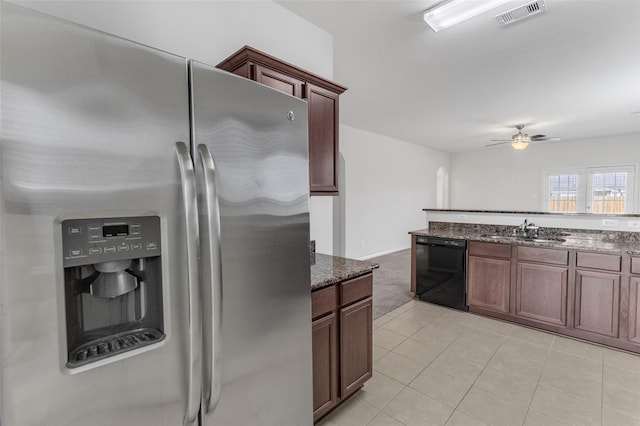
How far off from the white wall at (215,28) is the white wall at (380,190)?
3469 mm

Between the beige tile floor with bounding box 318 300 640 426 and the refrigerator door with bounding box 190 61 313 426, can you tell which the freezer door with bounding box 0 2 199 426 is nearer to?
the refrigerator door with bounding box 190 61 313 426

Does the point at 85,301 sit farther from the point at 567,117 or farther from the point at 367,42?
the point at 567,117

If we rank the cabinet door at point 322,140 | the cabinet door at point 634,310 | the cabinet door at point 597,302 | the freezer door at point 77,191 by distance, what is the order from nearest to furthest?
the freezer door at point 77,191, the cabinet door at point 322,140, the cabinet door at point 634,310, the cabinet door at point 597,302

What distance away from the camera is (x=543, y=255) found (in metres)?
3.07

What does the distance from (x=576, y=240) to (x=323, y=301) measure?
3.21m

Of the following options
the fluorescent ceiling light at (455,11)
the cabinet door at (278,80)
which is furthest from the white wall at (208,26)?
the fluorescent ceiling light at (455,11)

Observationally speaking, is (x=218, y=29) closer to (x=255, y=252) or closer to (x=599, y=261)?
(x=255, y=252)

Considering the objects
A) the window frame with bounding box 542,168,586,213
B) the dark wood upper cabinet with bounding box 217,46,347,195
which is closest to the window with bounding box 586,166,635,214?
the window frame with bounding box 542,168,586,213

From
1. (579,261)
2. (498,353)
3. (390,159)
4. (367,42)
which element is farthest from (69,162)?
(390,159)

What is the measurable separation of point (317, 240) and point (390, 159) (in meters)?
5.39

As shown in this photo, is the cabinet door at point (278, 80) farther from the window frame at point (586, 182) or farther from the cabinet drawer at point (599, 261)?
the window frame at point (586, 182)

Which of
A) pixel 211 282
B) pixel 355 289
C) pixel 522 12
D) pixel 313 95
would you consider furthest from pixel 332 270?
pixel 522 12

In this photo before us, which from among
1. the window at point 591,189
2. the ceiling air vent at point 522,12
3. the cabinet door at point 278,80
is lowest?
the window at point 591,189

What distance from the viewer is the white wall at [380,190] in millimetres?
6183
